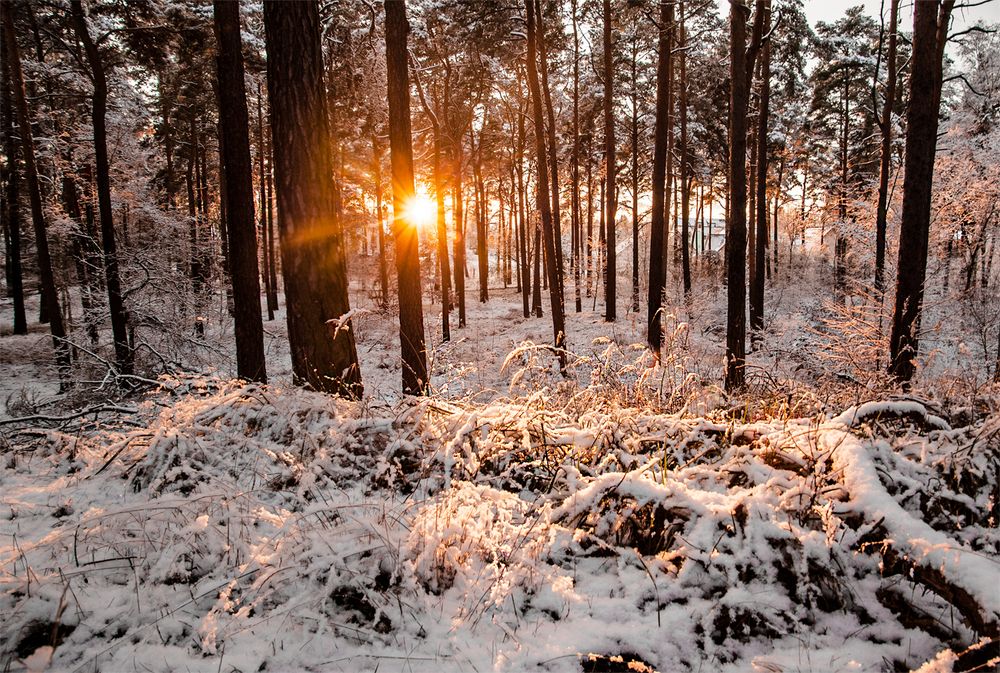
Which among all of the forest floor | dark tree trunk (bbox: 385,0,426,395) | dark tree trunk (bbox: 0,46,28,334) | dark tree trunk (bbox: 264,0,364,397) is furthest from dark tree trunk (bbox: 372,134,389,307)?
the forest floor

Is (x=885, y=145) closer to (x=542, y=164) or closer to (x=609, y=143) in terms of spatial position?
(x=609, y=143)

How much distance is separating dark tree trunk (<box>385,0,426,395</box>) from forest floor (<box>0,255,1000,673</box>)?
15.5 ft

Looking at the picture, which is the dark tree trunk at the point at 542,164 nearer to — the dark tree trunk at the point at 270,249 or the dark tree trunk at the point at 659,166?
the dark tree trunk at the point at 659,166

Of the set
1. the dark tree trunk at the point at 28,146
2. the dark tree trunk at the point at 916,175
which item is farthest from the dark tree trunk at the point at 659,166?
the dark tree trunk at the point at 28,146

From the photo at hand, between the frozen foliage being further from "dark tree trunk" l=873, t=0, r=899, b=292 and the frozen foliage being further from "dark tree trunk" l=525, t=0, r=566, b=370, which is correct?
"dark tree trunk" l=873, t=0, r=899, b=292

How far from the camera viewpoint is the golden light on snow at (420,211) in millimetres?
8260

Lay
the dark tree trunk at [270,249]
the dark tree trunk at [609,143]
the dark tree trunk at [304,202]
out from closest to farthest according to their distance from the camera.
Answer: the dark tree trunk at [304,202]
the dark tree trunk at [609,143]
the dark tree trunk at [270,249]

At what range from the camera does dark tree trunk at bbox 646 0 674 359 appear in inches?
477

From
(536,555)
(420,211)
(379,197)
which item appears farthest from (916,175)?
(379,197)

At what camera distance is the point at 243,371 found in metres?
8.02

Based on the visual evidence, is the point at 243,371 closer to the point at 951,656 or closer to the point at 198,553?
the point at 198,553

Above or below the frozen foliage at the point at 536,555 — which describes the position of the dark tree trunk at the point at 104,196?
above

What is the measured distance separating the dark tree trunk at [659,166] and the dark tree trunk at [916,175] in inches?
204

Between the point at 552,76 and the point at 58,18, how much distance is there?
1727 centimetres
